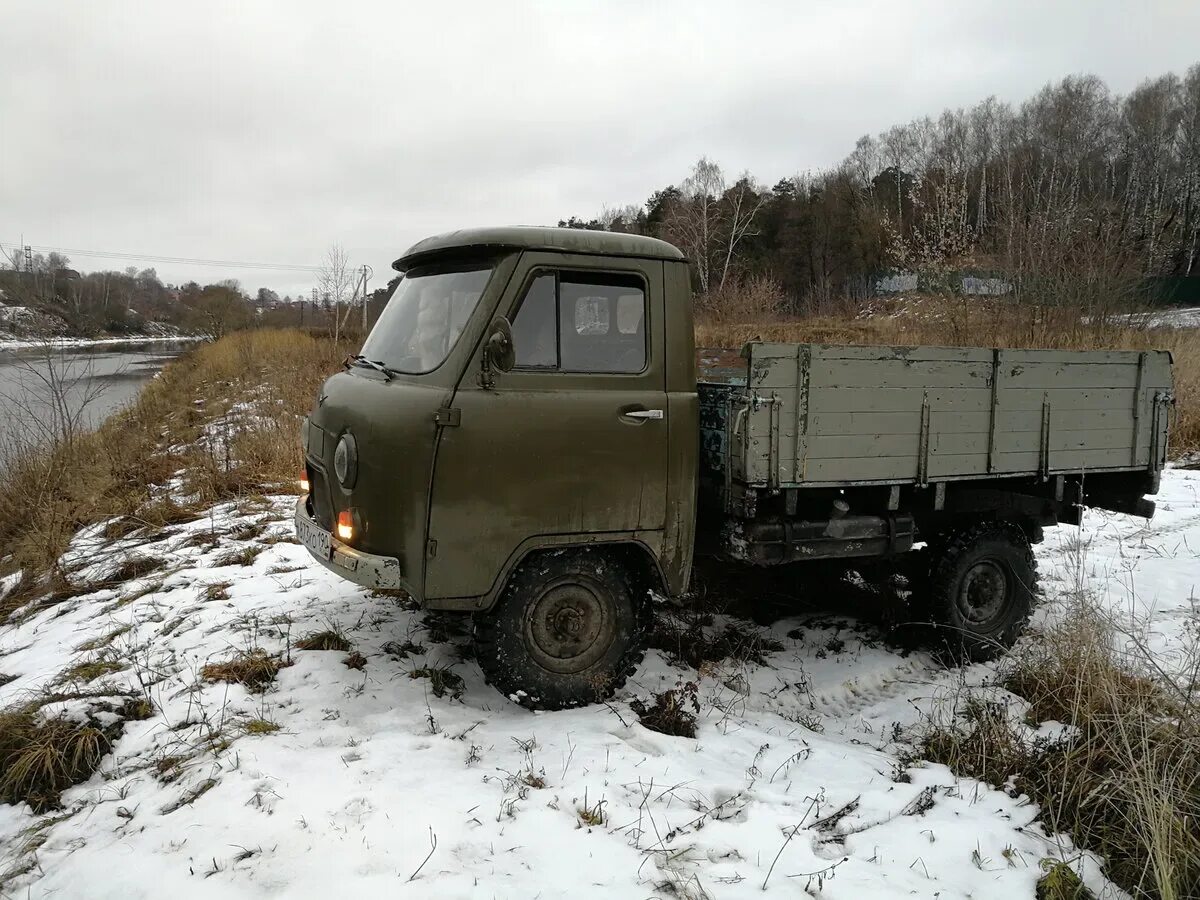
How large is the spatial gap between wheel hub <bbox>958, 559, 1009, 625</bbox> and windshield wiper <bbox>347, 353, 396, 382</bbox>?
3.90 metres

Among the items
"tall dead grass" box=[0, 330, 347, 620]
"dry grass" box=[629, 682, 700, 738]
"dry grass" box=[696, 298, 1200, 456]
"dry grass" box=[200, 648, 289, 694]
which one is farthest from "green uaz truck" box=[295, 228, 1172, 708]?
"dry grass" box=[696, 298, 1200, 456]

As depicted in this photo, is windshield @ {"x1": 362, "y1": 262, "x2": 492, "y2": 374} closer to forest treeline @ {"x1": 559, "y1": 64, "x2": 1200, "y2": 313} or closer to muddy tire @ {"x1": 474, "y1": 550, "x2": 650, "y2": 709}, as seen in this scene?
muddy tire @ {"x1": 474, "y1": 550, "x2": 650, "y2": 709}

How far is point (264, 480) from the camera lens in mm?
8281

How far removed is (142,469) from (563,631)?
7.40 metres

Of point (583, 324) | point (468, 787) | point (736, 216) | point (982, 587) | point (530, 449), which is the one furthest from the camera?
point (736, 216)

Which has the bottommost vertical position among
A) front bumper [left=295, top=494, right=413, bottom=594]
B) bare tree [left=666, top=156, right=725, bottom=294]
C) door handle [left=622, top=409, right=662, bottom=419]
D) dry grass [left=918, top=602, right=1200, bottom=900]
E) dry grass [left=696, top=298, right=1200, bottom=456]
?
dry grass [left=918, top=602, right=1200, bottom=900]

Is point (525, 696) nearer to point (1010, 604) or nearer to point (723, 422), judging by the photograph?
point (723, 422)

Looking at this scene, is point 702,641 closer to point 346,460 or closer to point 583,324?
point 583,324

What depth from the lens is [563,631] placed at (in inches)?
145

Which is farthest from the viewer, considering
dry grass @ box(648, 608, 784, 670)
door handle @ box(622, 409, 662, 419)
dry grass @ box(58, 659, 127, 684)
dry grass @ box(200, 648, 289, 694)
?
dry grass @ box(648, 608, 784, 670)

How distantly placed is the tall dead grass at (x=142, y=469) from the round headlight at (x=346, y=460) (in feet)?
11.3

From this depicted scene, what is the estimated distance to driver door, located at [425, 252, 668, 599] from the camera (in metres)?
3.34

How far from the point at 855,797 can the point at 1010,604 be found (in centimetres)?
263

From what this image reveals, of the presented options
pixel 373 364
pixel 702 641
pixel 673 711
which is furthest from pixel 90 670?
pixel 702 641
